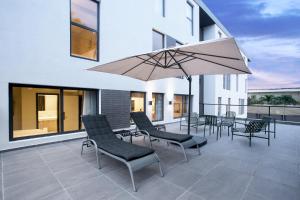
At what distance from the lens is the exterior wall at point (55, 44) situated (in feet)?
12.7

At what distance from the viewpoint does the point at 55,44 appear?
15.1ft

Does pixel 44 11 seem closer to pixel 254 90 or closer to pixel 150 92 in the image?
pixel 150 92

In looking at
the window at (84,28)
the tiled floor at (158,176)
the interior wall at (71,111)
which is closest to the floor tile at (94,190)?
the tiled floor at (158,176)

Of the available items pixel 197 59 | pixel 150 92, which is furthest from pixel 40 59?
pixel 150 92

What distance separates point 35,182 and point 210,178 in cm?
286

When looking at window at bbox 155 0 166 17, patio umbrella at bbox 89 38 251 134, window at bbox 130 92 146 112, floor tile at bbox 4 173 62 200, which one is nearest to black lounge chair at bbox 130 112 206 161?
patio umbrella at bbox 89 38 251 134

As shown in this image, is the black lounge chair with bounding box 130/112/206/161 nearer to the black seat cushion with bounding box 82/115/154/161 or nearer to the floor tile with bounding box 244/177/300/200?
the black seat cushion with bounding box 82/115/154/161

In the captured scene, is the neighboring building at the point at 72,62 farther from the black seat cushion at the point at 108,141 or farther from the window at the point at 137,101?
the black seat cushion at the point at 108,141

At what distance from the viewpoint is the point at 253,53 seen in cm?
2367

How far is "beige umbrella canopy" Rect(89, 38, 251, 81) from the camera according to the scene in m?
2.59

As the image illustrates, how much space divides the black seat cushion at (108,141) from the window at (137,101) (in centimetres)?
298

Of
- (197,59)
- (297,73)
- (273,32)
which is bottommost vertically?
(197,59)

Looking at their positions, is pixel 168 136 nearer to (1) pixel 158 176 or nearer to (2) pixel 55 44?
(1) pixel 158 176

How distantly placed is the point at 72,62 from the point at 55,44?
0.65 meters
